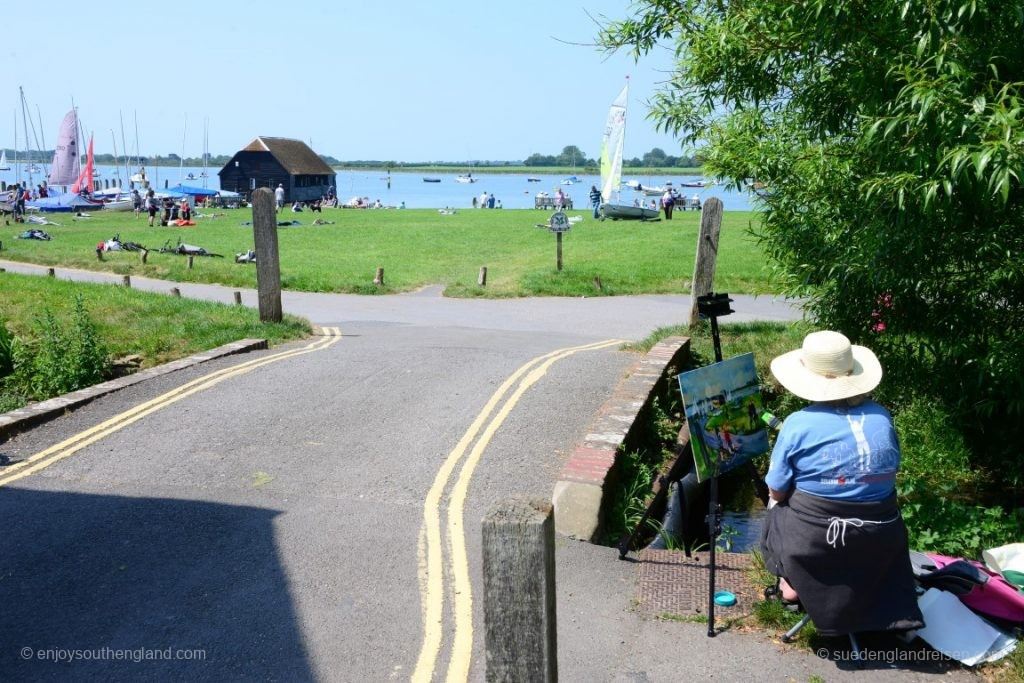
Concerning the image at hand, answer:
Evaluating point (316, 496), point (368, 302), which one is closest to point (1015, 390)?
point (316, 496)

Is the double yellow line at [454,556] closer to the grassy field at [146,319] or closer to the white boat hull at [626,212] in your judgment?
the grassy field at [146,319]

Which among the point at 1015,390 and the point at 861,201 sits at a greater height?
the point at 861,201

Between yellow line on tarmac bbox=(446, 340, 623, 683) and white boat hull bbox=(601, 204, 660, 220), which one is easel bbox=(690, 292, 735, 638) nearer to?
yellow line on tarmac bbox=(446, 340, 623, 683)

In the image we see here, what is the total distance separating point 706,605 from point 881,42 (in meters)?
4.07

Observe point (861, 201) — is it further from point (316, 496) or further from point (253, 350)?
point (253, 350)

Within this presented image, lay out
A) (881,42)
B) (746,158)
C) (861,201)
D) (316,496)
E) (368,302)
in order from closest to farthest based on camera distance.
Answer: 1. (881,42)
2. (316,496)
3. (861,201)
4. (746,158)
5. (368,302)

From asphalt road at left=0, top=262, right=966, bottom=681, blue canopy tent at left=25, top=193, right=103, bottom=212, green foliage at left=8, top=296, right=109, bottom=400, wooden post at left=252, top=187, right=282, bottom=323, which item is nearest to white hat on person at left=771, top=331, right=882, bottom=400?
asphalt road at left=0, top=262, right=966, bottom=681

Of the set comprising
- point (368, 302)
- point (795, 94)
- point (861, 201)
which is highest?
point (795, 94)

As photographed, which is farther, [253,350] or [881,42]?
[253,350]

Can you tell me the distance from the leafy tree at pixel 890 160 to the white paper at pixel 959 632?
7.56 ft

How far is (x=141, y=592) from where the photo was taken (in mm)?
6141

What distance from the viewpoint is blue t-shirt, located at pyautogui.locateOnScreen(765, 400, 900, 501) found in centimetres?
532

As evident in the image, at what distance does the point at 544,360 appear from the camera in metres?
13.0

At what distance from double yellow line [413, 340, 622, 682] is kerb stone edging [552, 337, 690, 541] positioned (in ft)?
2.63
